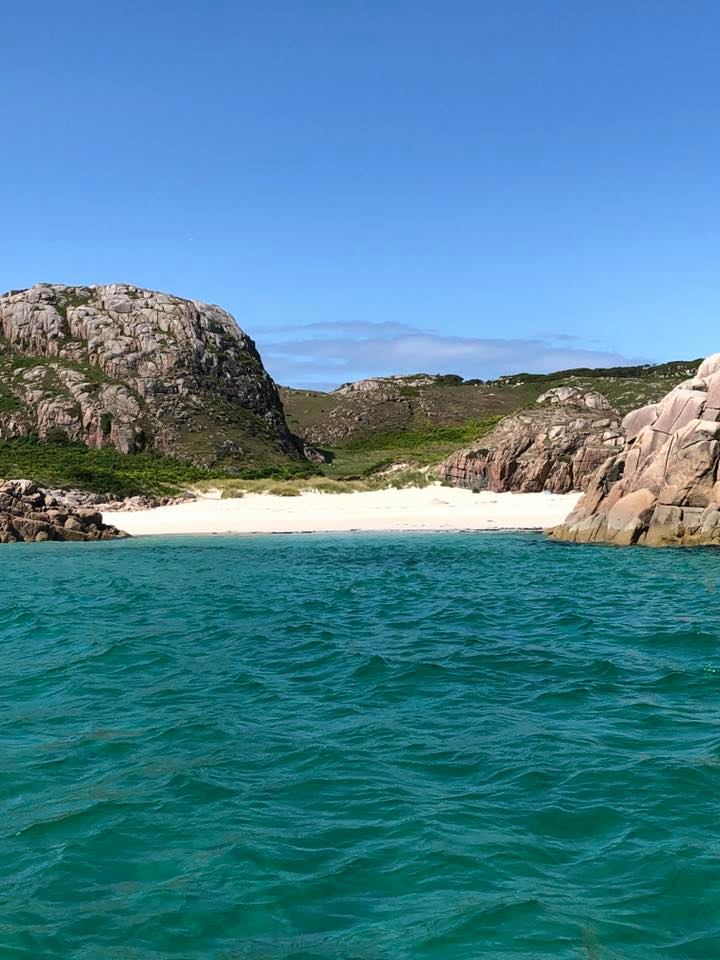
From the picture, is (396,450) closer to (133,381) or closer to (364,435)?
(133,381)

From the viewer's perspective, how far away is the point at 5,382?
72.8 metres

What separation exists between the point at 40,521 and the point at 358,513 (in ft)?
50.3

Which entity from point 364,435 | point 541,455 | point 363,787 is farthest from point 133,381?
point 363,787

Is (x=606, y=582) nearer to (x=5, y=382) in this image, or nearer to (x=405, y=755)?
(x=405, y=755)

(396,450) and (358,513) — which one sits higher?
(396,450)

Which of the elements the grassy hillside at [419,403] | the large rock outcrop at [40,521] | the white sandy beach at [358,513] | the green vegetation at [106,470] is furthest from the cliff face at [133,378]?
the large rock outcrop at [40,521]

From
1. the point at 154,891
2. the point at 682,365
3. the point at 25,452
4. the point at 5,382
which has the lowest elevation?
the point at 154,891

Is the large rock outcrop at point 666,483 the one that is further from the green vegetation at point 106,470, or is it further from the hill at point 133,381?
the hill at point 133,381

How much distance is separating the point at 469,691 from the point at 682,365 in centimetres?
11022

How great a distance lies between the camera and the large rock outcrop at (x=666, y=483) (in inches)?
1101

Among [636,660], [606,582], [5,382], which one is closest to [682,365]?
[5,382]

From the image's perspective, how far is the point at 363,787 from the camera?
23.2 feet

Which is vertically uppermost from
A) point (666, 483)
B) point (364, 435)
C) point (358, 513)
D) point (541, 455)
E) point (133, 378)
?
point (133, 378)

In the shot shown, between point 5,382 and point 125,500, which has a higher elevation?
point 5,382
